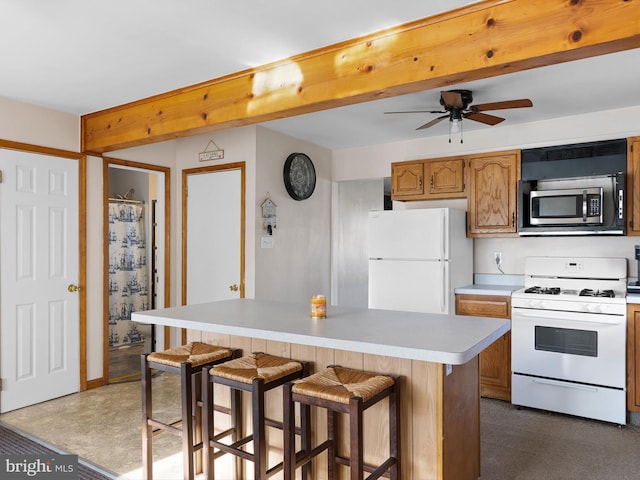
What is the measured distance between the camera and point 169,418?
332 cm

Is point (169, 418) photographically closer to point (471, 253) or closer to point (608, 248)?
point (471, 253)

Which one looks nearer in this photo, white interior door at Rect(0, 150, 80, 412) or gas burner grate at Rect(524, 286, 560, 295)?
white interior door at Rect(0, 150, 80, 412)

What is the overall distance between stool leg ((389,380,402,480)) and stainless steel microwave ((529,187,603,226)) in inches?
100

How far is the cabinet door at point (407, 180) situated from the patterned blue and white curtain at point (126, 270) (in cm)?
312

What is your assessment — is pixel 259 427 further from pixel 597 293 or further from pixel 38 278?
pixel 597 293

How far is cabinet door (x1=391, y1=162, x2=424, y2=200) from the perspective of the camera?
4.58 meters

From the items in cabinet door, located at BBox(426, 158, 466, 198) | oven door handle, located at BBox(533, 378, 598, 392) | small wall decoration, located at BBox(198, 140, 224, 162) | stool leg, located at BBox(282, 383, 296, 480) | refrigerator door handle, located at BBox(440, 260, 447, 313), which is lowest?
oven door handle, located at BBox(533, 378, 598, 392)

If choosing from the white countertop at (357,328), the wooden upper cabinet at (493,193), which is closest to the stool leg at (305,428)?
the white countertop at (357,328)

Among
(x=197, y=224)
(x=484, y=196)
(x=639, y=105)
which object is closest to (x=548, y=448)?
(x=484, y=196)

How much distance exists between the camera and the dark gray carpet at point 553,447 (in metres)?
2.63

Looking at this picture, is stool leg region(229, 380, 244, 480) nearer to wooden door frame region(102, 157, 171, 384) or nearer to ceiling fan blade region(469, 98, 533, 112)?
wooden door frame region(102, 157, 171, 384)

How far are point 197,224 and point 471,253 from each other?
265 cm

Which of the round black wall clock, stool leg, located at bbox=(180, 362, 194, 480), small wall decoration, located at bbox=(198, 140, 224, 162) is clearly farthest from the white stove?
small wall decoration, located at bbox=(198, 140, 224, 162)

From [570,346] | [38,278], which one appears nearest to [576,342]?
[570,346]
